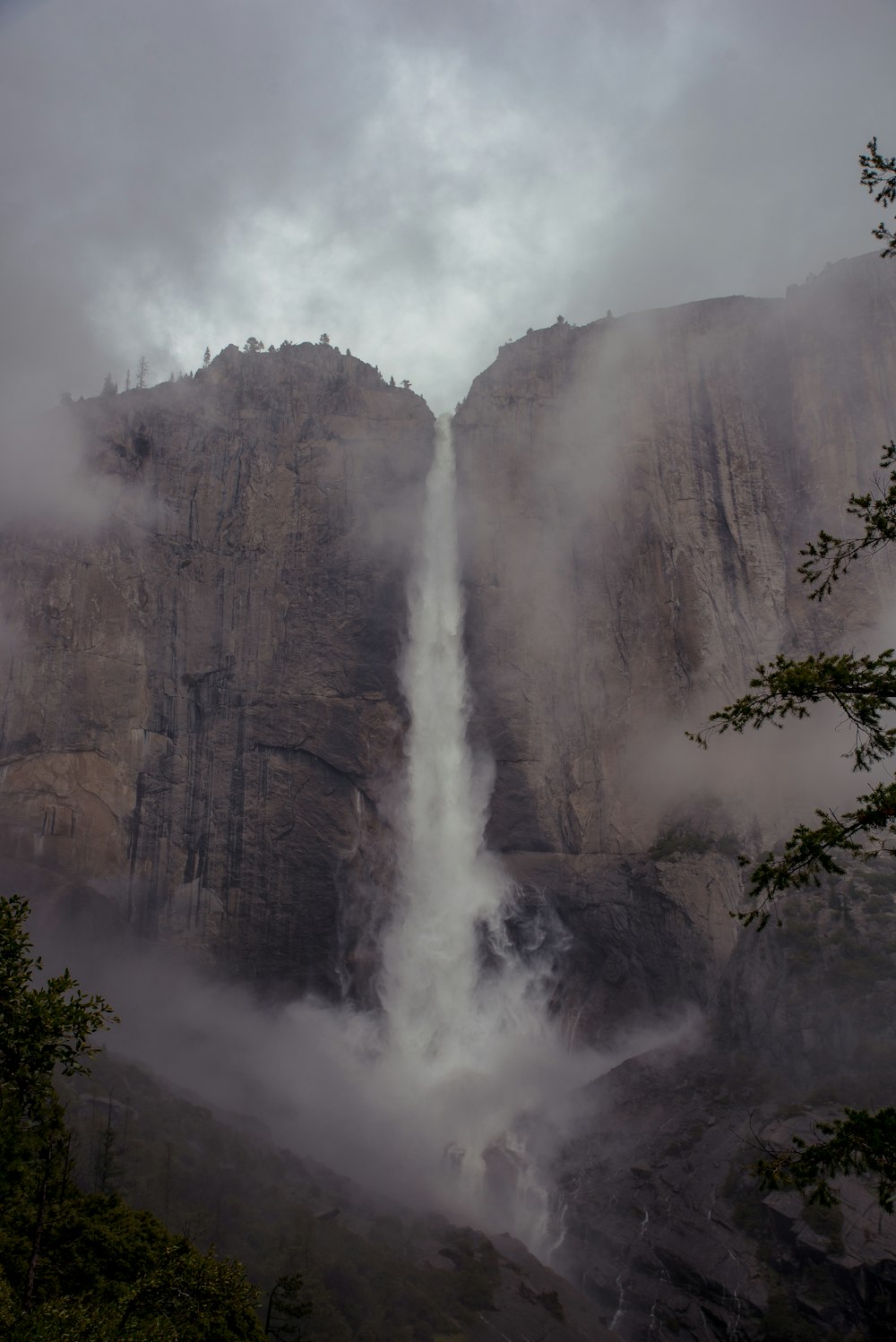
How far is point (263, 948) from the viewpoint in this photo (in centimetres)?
6638

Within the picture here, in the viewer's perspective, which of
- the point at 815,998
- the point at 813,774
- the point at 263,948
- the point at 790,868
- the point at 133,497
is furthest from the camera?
the point at 133,497

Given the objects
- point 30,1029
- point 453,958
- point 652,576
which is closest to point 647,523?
point 652,576

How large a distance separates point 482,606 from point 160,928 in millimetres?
32992

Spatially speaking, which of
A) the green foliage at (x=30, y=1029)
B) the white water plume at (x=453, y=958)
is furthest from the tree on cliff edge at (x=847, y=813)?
the white water plume at (x=453, y=958)

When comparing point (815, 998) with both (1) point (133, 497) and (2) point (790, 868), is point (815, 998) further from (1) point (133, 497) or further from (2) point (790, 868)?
(1) point (133, 497)

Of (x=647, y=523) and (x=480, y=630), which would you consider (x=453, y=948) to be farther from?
(x=647, y=523)

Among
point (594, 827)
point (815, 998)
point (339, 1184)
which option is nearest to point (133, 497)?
point (594, 827)

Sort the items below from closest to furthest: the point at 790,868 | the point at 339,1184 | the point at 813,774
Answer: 1. the point at 790,868
2. the point at 339,1184
3. the point at 813,774

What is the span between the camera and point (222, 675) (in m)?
69.4

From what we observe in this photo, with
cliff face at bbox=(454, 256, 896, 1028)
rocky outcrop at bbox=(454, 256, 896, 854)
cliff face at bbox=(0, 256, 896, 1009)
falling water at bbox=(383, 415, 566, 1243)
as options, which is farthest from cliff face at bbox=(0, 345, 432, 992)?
cliff face at bbox=(454, 256, 896, 1028)

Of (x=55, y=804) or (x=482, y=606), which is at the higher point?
(x=482, y=606)

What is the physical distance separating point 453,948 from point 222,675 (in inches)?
1029

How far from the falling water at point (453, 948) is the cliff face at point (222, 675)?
102 inches

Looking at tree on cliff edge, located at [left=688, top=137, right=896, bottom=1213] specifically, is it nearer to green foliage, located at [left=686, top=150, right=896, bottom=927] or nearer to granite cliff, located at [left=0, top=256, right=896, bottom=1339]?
green foliage, located at [left=686, top=150, right=896, bottom=927]
